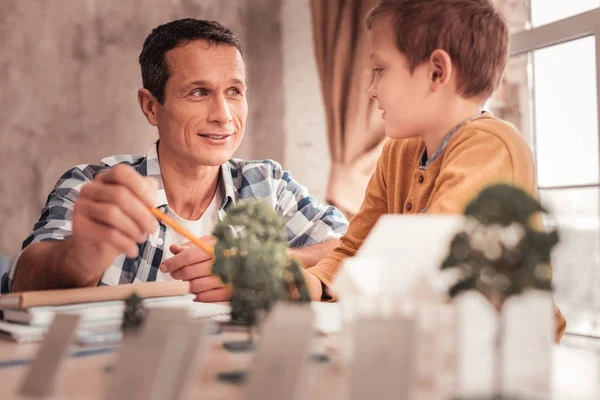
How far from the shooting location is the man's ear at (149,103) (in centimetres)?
205

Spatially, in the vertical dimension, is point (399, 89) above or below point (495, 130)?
above

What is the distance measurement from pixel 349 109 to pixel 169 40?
1.60 meters

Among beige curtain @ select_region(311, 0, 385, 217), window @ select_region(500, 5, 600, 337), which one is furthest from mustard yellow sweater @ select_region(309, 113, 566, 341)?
beige curtain @ select_region(311, 0, 385, 217)

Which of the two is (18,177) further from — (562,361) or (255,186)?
(562,361)

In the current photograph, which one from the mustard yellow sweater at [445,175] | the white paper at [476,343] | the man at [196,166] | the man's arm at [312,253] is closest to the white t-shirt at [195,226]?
the man at [196,166]

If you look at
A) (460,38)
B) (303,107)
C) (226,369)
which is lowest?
(226,369)

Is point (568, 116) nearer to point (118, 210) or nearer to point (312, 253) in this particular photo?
point (312, 253)

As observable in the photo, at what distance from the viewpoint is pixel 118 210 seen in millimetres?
938

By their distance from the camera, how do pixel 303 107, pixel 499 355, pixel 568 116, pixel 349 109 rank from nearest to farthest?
1. pixel 499 355
2. pixel 568 116
3. pixel 349 109
4. pixel 303 107

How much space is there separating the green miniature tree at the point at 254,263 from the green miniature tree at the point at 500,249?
0.23 meters

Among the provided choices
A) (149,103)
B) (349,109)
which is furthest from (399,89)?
(349,109)

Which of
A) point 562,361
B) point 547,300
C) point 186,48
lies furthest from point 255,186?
point 547,300

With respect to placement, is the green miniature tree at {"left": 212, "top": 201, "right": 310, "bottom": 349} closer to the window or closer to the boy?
the boy

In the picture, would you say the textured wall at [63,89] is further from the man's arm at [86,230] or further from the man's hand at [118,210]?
the man's hand at [118,210]
